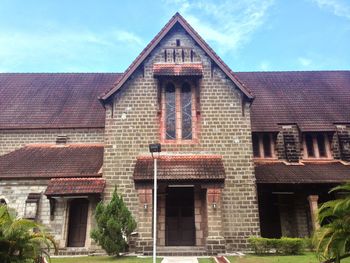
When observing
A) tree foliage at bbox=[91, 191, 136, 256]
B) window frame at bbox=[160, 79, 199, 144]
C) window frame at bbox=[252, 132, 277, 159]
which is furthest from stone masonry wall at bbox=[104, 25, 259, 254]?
window frame at bbox=[252, 132, 277, 159]

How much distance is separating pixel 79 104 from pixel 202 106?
33.0 ft

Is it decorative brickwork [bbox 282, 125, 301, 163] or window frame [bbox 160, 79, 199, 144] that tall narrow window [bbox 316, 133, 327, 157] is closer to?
decorative brickwork [bbox 282, 125, 301, 163]

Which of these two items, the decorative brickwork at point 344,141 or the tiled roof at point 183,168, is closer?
the tiled roof at point 183,168

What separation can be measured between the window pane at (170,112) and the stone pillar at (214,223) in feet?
12.0

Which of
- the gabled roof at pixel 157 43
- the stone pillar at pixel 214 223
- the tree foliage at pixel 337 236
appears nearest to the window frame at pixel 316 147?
the gabled roof at pixel 157 43

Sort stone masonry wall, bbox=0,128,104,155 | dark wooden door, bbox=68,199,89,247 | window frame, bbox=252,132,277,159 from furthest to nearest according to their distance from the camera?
stone masonry wall, bbox=0,128,104,155 → window frame, bbox=252,132,277,159 → dark wooden door, bbox=68,199,89,247

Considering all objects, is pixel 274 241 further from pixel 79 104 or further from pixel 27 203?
pixel 79 104

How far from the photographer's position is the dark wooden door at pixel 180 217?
17.2m

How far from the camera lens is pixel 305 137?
73.7 ft

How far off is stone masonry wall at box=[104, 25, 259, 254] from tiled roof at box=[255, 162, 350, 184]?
1880mm

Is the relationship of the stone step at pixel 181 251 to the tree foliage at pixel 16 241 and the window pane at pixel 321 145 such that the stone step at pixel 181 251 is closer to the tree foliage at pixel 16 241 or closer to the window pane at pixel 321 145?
the tree foliage at pixel 16 241

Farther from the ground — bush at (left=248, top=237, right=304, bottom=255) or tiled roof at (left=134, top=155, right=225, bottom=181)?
tiled roof at (left=134, top=155, right=225, bottom=181)

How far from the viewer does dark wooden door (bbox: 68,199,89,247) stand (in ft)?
58.3

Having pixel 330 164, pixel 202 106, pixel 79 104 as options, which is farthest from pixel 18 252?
pixel 330 164
